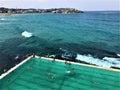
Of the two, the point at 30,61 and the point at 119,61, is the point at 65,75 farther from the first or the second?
the point at 119,61

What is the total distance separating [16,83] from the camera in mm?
13805

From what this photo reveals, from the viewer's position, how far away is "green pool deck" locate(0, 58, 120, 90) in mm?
13423

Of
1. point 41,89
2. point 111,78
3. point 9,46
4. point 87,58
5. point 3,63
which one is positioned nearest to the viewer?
point 41,89

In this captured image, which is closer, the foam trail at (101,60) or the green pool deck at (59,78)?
the green pool deck at (59,78)

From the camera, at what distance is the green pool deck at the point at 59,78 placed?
13.4 m

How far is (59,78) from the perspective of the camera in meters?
14.4

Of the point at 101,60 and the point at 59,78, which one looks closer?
the point at 59,78

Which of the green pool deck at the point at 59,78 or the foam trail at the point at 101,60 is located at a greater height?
the green pool deck at the point at 59,78

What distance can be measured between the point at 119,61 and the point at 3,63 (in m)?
16.3

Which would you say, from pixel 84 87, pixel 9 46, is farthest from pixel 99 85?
pixel 9 46

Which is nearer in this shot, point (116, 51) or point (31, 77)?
point (31, 77)

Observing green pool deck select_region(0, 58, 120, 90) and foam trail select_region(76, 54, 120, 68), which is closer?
green pool deck select_region(0, 58, 120, 90)

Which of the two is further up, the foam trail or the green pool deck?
the green pool deck

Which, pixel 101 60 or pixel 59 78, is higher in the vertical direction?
pixel 59 78
